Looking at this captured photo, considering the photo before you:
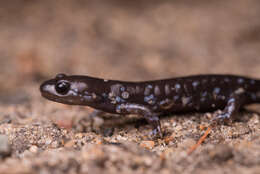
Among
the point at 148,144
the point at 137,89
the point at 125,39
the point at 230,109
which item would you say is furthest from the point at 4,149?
the point at 125,39

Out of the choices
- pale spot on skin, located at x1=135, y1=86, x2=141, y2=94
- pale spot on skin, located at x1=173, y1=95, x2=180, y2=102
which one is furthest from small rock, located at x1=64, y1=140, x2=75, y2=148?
pale spot on skin, located at x1=173, y1=95, x2=180, y2=102

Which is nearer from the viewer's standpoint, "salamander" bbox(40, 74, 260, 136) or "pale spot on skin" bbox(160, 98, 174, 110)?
"salamander" bbox(40, 74, 260, 136)

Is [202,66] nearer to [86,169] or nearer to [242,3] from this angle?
[242,3]

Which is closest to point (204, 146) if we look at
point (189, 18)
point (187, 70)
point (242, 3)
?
point (187, 70)

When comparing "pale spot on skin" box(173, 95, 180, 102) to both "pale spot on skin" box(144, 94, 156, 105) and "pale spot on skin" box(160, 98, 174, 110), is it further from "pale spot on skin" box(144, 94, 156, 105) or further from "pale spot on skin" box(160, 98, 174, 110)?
"pale spot on skin" box(144, 94, 156, 105)

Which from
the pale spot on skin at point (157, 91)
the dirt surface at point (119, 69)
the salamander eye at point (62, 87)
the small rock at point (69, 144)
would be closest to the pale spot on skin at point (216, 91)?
the dirt surface at point (119, 69)

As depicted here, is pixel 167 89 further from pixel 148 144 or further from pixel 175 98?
pixel 148 144

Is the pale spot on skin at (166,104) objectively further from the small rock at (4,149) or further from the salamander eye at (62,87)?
the small rock at (4,149)
